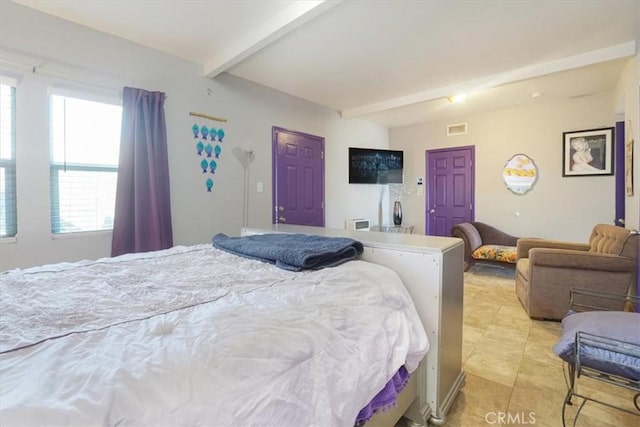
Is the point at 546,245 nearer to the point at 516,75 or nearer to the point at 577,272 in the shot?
the point at 577,272

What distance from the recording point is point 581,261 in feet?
8.90

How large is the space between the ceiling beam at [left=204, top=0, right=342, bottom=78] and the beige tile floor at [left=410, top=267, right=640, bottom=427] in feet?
8.43

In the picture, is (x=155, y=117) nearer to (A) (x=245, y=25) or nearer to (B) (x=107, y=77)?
(B) (x=107, y=77)

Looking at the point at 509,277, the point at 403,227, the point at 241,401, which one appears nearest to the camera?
the point at 241,401

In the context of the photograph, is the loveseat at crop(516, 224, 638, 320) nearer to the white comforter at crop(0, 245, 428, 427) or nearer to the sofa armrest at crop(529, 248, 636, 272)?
the sofa armrest at crop(529, 248, 636, 272)

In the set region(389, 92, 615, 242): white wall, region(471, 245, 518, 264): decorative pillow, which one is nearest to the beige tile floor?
region(471, 245, 518, 264): decorative pillow

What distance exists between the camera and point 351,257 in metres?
1.58

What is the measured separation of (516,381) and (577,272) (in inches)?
56.8

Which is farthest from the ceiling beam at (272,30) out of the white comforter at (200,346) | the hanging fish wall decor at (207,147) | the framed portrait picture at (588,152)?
the framed portrait picture at (588,152)

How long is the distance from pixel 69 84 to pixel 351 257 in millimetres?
2670

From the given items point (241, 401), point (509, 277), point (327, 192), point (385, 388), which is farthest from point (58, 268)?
point (509, 277)

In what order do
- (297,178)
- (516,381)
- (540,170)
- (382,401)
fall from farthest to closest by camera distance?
(540,170)
(297,178)
(516,381)
(382,401)

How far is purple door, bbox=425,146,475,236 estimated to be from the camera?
5.34 metres

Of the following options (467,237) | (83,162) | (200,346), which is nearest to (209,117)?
(83,162)
